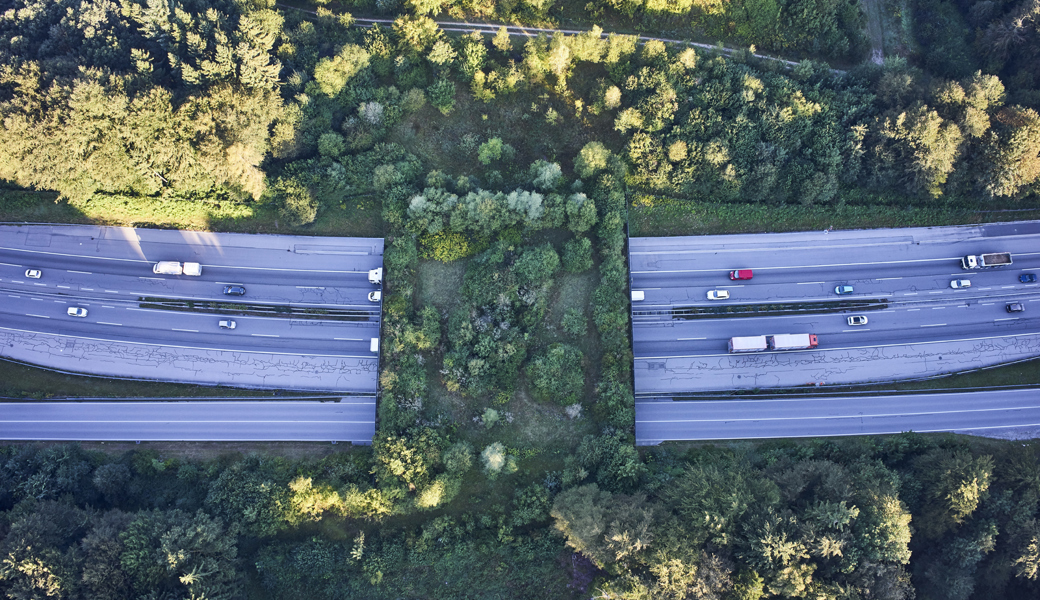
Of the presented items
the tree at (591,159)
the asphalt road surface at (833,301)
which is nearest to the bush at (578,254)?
the asphalt road surface at (833,301)

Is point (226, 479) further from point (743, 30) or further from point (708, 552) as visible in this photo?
point (743, 30)

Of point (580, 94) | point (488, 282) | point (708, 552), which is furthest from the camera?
point (580, 94)

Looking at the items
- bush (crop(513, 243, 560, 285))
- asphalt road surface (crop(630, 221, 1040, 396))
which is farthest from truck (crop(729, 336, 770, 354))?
bush (crop(513, 243, 560, 285))

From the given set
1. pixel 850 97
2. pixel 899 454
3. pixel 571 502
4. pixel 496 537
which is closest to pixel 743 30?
pixel 850 97

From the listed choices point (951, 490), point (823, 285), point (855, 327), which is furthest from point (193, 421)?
point (951, 490)

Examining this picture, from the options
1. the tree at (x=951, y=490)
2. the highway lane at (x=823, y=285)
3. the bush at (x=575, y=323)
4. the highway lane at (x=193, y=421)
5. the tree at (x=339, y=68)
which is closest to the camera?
the tree at (x=951, y=490)

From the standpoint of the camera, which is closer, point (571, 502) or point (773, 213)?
point (571, 502)

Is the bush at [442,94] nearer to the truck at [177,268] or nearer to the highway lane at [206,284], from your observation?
the highway lane at [206,284]
